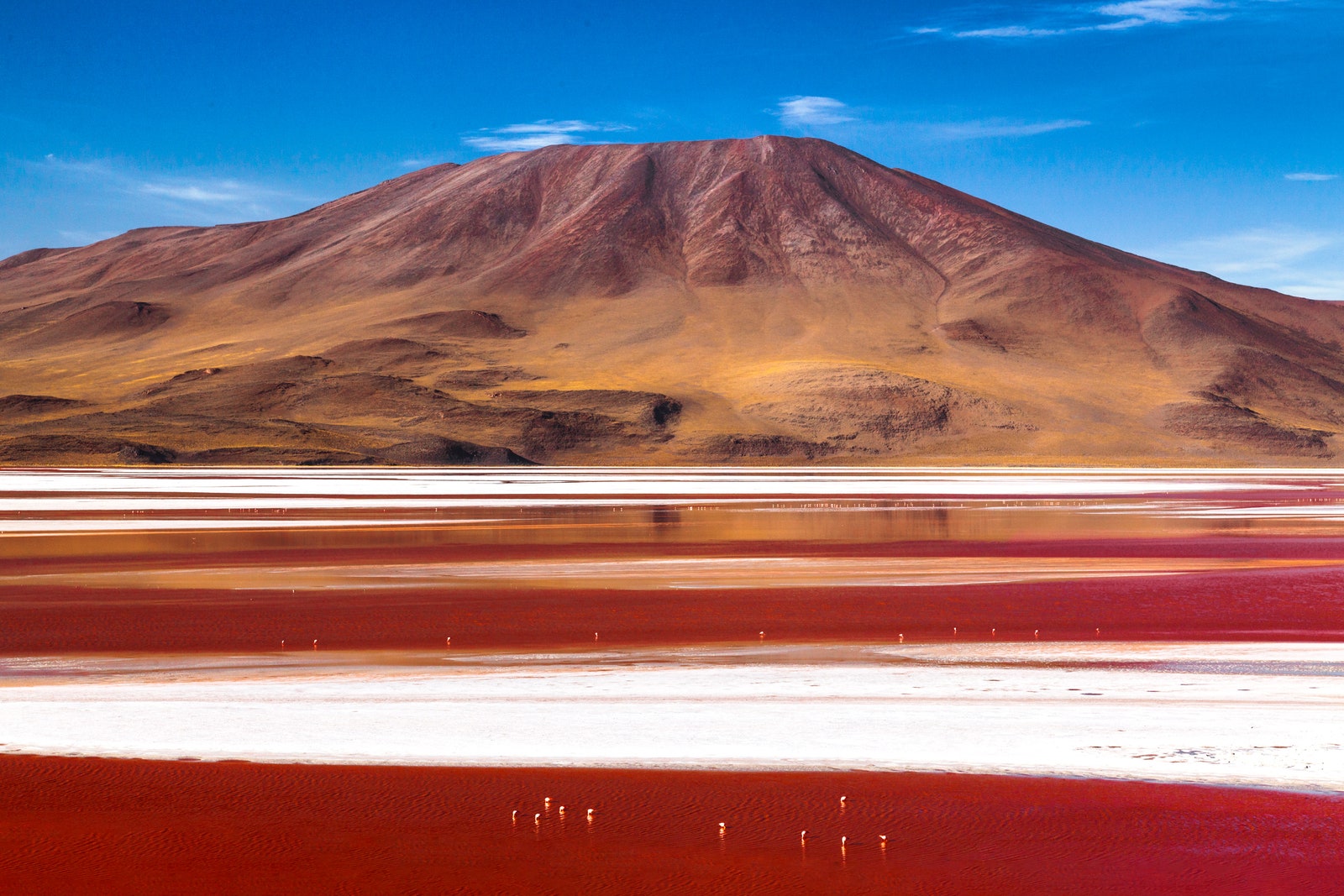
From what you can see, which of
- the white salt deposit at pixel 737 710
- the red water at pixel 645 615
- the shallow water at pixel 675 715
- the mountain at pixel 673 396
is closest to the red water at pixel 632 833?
the shallow water at pixel 675 715

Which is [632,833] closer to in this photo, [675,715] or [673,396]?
[675,715]

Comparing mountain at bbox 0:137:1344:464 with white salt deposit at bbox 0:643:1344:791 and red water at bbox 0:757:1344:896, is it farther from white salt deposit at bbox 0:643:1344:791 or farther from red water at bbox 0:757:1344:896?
red water at bbox 0:757:1344:896

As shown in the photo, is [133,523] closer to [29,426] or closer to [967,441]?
[29,426]

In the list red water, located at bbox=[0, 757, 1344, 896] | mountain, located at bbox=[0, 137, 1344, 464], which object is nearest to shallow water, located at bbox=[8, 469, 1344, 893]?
red water, located at bbox=[0, 757, 1344, 896]

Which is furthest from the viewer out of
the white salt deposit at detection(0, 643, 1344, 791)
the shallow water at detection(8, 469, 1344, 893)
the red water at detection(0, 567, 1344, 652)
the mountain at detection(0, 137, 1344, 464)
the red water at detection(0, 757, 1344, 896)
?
the mountain at detection(0, 137, 1344, 464)

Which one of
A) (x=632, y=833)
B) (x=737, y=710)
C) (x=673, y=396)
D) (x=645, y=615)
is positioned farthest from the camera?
(x=673, y=396)

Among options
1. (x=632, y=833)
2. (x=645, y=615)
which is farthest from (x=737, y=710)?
(x=645, y=615)

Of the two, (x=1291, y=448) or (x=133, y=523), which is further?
(x=1291, y=448)

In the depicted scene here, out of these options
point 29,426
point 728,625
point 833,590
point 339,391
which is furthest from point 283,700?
point 339,391
